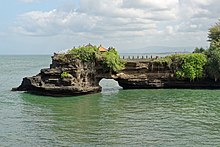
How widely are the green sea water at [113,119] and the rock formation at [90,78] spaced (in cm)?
246

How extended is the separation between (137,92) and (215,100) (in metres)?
13.7

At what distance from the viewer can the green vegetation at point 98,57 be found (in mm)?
62219

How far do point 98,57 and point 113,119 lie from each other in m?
25.5

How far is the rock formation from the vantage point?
192 ft

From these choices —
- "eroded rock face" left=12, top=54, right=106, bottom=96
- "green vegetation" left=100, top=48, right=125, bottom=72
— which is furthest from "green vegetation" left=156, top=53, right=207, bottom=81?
"eroded rock face" left=12, top=54, right=106, bottom=96

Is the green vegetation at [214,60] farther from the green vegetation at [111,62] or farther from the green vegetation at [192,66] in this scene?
the green vegetation at [111,62]

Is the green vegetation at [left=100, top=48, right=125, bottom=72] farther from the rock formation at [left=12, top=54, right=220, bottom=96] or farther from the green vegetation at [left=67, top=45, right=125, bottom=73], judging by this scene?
the rock formation at [left=12, top=54, right=220, bottom=96]

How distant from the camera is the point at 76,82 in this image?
5944 cm

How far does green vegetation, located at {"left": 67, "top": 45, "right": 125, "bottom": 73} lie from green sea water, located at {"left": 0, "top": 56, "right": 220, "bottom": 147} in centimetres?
630

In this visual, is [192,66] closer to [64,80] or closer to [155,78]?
[155,78]

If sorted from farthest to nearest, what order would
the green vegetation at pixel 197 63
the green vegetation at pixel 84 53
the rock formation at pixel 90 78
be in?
1. the green vegetation at pixel 197 63
2. the green vegetation at pixel 84 53
3. the rock formation at pixel 90 78

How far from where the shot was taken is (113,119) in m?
39.0

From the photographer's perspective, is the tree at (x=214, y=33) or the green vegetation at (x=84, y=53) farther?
the tree at (x=214, y=33)

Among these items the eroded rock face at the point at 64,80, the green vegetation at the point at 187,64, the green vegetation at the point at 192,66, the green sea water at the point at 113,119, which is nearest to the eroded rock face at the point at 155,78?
the green vegetation at the point at 187,64
